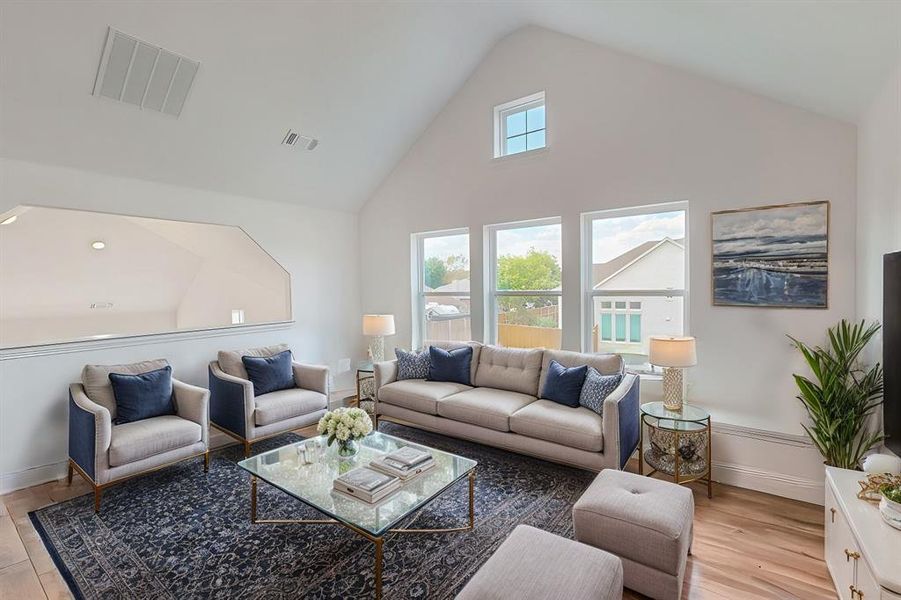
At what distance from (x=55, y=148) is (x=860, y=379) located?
19.1 feet

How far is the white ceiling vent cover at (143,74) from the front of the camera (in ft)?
9.11

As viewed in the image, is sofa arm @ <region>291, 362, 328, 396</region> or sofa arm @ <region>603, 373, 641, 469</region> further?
sofa arm @ <region>291, 362, 328, 396</region>

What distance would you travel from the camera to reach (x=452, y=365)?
4.18 m

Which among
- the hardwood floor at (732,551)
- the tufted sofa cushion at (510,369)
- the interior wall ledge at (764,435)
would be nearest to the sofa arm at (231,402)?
the hardwood floor at (732,551)

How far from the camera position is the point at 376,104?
423 cm

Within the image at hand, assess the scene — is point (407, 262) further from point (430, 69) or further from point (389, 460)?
point (389, 460)

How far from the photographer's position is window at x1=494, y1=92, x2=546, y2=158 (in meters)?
4.16

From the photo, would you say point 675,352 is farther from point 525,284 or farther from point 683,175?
point 525,284

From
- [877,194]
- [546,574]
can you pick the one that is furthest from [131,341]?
[877,194]

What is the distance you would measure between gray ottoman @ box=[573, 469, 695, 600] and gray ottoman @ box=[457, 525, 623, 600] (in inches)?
13.3

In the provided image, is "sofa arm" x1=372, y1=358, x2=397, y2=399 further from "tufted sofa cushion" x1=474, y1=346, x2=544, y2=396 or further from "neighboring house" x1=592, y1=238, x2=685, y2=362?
"neighboring house" x1=592, y1=238, x2=685, y2=362

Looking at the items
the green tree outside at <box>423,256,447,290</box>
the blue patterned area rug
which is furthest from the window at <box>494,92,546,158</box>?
the blue patterned area rug

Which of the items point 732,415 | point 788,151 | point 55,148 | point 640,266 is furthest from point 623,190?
point 55,148

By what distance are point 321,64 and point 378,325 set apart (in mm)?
2659
